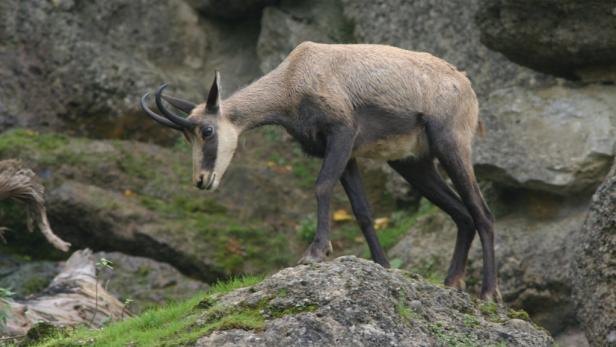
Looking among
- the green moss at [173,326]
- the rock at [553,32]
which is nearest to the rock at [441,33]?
the rock at [553,32]

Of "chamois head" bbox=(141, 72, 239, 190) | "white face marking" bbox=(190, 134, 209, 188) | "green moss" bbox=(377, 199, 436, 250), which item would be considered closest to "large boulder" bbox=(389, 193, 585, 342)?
"green moss" bbox=(377, 199, 436, 250)

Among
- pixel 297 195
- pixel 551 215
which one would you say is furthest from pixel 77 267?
pixel 551 215

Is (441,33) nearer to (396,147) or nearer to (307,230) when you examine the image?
(307,230)

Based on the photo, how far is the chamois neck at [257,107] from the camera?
35.0ft

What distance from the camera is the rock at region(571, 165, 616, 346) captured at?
1039cm

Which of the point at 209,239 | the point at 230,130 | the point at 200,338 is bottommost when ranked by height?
the point at 209,239

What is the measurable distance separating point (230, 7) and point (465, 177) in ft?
29.7

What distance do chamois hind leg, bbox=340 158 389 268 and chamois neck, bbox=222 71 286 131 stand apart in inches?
36.6

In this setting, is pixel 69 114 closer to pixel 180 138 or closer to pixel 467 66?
pixel 180 138

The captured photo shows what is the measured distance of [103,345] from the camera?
9.31 m

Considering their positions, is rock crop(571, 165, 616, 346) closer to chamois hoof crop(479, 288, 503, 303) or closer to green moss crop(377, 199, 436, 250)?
chamois hoof crop(479, 288, 503, 303)

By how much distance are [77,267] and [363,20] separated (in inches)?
269

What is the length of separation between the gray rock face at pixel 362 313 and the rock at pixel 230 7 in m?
10.3

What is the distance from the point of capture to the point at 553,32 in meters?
13.9
